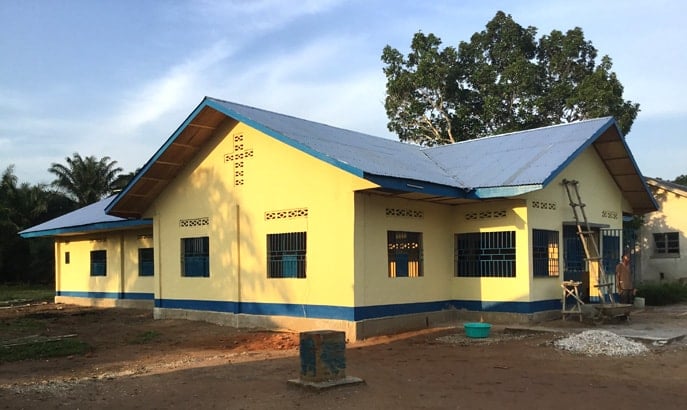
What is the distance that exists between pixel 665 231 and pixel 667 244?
58 cm

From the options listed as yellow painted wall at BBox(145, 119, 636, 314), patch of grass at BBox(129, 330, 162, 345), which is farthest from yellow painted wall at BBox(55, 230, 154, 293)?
patch of grass at BBox(129, 330, 162, 345)

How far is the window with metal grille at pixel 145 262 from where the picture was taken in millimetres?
21188

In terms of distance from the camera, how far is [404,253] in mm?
Result: 14289

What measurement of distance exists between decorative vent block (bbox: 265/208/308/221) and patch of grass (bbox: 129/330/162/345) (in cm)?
375

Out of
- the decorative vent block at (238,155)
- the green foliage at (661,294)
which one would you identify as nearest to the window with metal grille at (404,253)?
the decorative vent block at (238,155)

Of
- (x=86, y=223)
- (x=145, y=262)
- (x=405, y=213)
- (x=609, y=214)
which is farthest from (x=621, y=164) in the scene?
(x=86, y=223)

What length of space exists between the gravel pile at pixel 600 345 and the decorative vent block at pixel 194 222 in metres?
9.17

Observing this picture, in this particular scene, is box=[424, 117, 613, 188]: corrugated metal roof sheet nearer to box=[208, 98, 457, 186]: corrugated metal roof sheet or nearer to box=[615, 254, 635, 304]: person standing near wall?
box=[208, 98, 457, 186]: corrugated metal roof sheet

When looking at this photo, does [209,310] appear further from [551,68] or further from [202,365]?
[551,68]

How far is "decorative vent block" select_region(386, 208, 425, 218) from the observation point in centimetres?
1373

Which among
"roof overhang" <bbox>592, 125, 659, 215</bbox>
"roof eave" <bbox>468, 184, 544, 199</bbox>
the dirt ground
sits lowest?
the dirt ground

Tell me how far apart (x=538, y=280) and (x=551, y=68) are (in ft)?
65.8

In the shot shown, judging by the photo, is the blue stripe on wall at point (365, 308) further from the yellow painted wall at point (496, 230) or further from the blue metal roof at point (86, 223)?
the blue metal roof at point (86, 223)

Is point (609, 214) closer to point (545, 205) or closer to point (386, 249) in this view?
point (545, 205)
